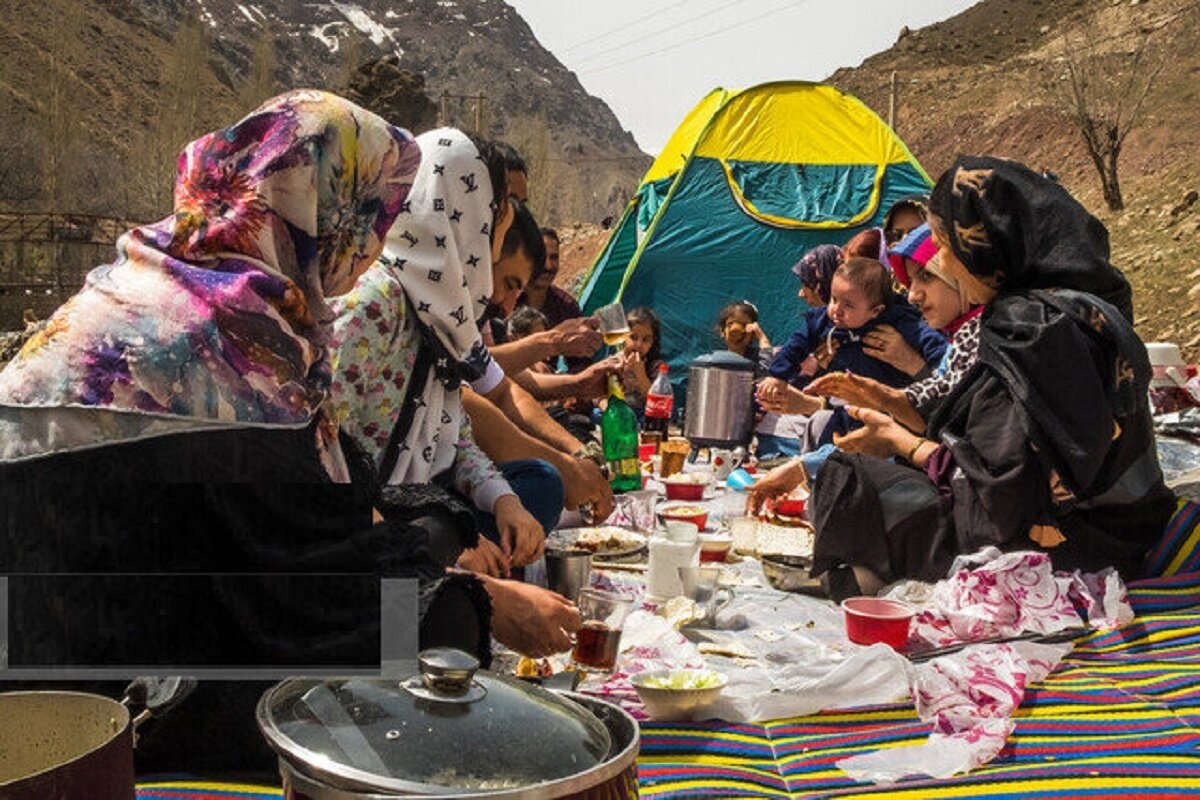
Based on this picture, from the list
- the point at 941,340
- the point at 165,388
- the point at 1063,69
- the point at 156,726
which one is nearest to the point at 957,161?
the point at 941,340

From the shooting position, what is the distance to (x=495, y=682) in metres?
0.94

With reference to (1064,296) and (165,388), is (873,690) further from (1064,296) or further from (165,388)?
(165,388)

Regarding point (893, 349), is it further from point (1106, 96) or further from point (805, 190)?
point (1106, 96)

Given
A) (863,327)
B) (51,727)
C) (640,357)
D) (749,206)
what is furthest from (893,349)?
(749,206)

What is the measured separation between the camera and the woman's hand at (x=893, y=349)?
418 centimetres

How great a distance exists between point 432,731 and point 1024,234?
2.38 metres

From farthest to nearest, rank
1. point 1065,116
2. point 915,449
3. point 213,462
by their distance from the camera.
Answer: point 1065,116 < point 915,449 < point 213,462

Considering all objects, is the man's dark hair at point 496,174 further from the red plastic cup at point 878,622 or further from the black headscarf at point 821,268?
the black headscarf at point 821,268

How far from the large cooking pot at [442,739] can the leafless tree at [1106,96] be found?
17965 mm

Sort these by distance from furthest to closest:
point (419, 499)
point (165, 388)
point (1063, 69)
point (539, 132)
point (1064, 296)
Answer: point (539, 132) → point (1063, 69) → point (1064, 296) → point (419, 499) → point (165, 388)

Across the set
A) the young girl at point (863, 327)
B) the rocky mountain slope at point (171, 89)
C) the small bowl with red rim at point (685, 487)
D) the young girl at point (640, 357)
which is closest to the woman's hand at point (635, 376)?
the young girl at point (640, 357)

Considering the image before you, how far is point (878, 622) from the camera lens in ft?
8.00

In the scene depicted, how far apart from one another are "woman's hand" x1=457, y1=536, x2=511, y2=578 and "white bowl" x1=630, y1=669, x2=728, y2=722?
45cm

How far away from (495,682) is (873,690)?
1.44 meters
